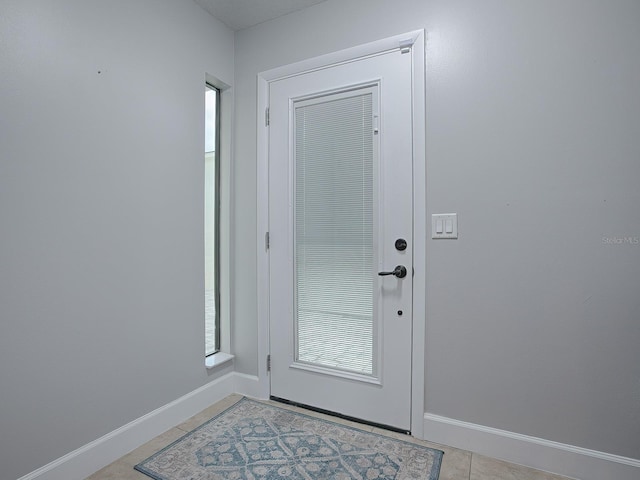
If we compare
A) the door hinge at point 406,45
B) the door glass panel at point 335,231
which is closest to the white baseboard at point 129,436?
the door glass panel at point 335,231

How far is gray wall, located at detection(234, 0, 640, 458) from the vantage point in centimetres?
149

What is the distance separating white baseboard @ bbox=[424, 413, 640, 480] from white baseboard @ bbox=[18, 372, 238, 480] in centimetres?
134

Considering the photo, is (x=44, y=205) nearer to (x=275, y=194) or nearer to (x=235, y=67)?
(x=275, y=194)

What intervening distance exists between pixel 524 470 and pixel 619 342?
0.72 metres

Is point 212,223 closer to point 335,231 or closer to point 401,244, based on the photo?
point 335,231

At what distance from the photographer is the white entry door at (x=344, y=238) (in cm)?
191

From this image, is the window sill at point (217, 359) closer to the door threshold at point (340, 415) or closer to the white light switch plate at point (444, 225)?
the door threshold at point (340, 415)

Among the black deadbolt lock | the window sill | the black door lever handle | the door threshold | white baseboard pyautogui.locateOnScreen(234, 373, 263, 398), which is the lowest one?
the door threshold

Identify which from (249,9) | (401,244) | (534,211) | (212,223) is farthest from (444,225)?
(249,9)

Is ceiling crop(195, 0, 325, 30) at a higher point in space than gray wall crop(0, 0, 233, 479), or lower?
higher

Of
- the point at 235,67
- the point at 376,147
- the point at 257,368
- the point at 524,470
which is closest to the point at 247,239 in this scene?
the point at 257,368

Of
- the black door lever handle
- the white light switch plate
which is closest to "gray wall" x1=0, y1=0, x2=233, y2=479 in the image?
the black door lever handle

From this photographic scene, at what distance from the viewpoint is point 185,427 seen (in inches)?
78.1

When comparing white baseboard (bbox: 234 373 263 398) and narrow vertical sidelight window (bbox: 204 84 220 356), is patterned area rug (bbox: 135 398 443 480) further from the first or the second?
narrow vertical sidelight window (bbox: 204 84 220 356)
